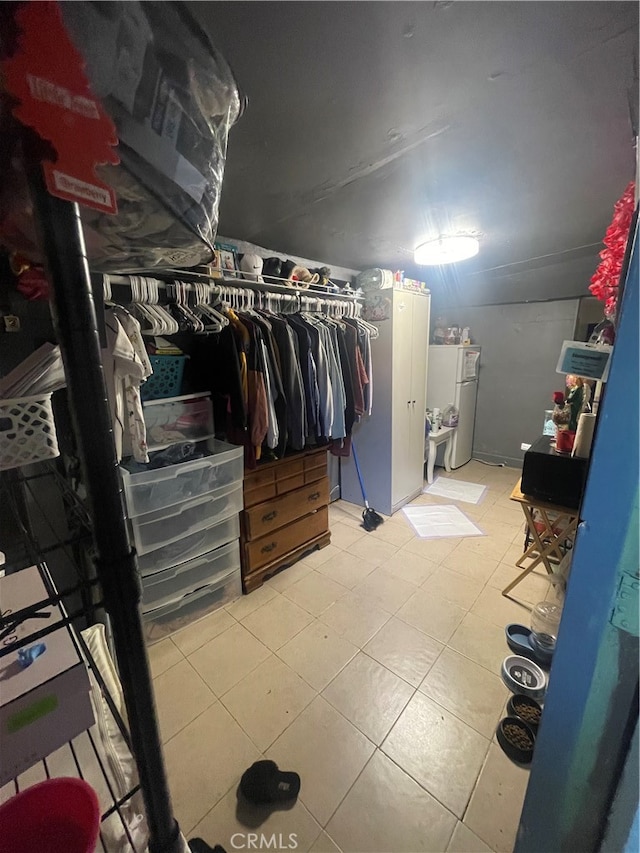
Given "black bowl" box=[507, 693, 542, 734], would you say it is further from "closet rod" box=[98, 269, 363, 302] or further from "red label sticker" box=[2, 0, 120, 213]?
"closet rod" box=[98, 269, 363, 302]

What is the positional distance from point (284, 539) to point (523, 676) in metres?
1.38

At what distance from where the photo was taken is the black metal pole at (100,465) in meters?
0.40

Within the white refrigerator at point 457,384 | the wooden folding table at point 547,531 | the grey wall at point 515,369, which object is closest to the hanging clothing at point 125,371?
the wooden folding table at point 547,531

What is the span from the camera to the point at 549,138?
1104 mm

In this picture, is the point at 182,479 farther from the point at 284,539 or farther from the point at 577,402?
the point at 577,402

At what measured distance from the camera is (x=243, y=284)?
184cm

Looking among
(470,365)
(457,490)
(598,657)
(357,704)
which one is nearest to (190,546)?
(357,704)

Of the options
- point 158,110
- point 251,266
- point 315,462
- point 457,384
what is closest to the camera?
point 158,110

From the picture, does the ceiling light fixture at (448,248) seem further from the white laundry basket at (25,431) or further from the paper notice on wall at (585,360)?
the white laundry basket at (25,431)

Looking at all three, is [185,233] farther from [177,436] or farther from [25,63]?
[177,436]

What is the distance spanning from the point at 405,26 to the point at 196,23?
20.0 inches

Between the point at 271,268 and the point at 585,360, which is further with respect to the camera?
the point at 271,268

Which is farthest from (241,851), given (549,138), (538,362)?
(538,362)

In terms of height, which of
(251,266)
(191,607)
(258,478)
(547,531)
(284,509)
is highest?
(251,266)
